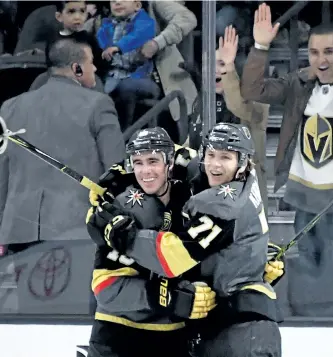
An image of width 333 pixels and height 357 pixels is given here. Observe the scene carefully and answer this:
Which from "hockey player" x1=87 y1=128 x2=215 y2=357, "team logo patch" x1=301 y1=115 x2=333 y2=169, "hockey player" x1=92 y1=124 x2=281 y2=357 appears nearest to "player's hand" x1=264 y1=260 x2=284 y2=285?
"hockey player" x1=92 y1=124 x2=281 y2=357

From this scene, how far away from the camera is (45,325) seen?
326 cm

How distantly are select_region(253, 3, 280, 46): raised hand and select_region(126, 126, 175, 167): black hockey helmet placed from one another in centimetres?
104

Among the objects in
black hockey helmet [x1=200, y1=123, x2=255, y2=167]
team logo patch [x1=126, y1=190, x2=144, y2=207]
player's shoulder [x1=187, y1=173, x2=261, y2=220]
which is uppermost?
black hockey helmet [x1=200, y1=123, x2=255, y2=167]

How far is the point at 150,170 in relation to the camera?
2250mm

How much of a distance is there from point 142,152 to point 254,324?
1.83 feet

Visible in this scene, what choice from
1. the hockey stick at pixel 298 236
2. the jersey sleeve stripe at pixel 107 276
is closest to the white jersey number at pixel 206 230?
the jersey sleeve stripe at pixel 107 276

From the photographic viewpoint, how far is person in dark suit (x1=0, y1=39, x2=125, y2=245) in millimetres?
3307

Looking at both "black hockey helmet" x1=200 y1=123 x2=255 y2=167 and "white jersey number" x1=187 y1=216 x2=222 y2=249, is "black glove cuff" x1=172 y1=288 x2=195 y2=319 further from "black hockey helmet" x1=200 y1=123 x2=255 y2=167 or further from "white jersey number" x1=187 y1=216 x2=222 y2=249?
"black hockey helmet" x1=200 y1=123 x2=255 y2=167

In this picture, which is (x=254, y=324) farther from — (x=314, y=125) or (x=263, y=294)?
(x=314, y=125)

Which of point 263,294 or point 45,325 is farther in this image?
point 45,325

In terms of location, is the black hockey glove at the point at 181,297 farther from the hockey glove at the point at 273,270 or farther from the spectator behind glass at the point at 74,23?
the spectator behind glass at the point at 74,23

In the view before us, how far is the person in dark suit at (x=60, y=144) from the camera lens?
10.8 feet

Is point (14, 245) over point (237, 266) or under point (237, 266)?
under

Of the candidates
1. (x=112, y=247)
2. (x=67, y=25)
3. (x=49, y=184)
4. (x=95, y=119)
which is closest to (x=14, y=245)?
(x=49, y=184)
